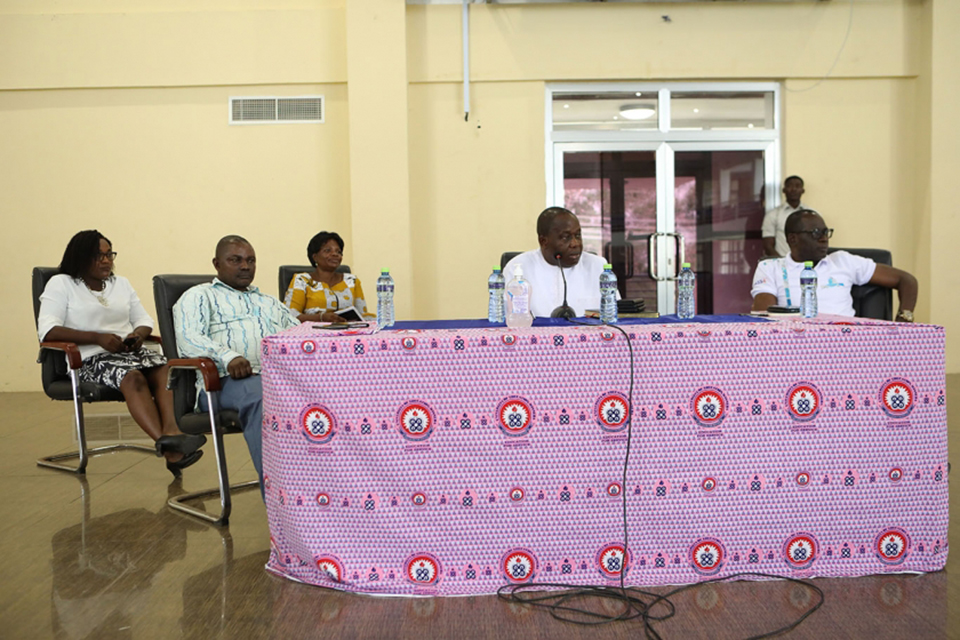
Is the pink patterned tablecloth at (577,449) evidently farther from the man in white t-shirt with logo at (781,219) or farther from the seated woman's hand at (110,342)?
the man in white t-shirt with logo at (781,219)

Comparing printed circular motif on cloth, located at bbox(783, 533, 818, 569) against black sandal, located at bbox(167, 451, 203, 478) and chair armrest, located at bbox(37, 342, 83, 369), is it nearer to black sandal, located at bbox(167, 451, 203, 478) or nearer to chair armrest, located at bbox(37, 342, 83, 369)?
black sandal, located at bbox(167, 451, 203, 478)

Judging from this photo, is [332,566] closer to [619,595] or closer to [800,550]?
[619,595]

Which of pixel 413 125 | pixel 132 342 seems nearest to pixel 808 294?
pixel 132 342

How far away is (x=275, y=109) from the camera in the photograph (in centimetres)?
643

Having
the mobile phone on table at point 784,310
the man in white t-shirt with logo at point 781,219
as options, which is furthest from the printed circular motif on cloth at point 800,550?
the man in white t-shirt with logo at point 781,219

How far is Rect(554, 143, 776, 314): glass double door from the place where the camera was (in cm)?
664

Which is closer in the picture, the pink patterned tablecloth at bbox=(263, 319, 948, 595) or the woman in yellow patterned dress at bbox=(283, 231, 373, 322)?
the pink patterned tablecloth at bbox=(263, 319, 948, 595)

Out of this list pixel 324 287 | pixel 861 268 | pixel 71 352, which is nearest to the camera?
pixel 861 268

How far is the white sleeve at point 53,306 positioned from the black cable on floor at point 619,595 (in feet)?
8.64

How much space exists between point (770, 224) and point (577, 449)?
4.97 meters

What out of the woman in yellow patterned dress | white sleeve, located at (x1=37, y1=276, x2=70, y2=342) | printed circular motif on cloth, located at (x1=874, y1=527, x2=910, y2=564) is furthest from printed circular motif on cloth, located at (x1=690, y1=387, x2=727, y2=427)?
white sleeve, located at (x1=37, y1=276, x2=70, y2=342)

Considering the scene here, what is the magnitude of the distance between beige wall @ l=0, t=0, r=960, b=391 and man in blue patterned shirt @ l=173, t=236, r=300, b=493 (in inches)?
119

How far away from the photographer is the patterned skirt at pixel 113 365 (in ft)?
12.0

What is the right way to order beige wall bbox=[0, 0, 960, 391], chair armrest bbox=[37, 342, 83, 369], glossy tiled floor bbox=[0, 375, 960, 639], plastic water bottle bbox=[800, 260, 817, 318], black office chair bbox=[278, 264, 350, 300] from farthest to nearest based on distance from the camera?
beige wall bbox=[0, 0, 960, 391] < black office chair bbox=[278, 264, 350, 300] < chair armrest bbox=[37, 342, 83, 369] < plastic water bottle bbox=[800, 260, 817, 318] < glossy tiled floor bbox=[0, 375, 960, 639]
